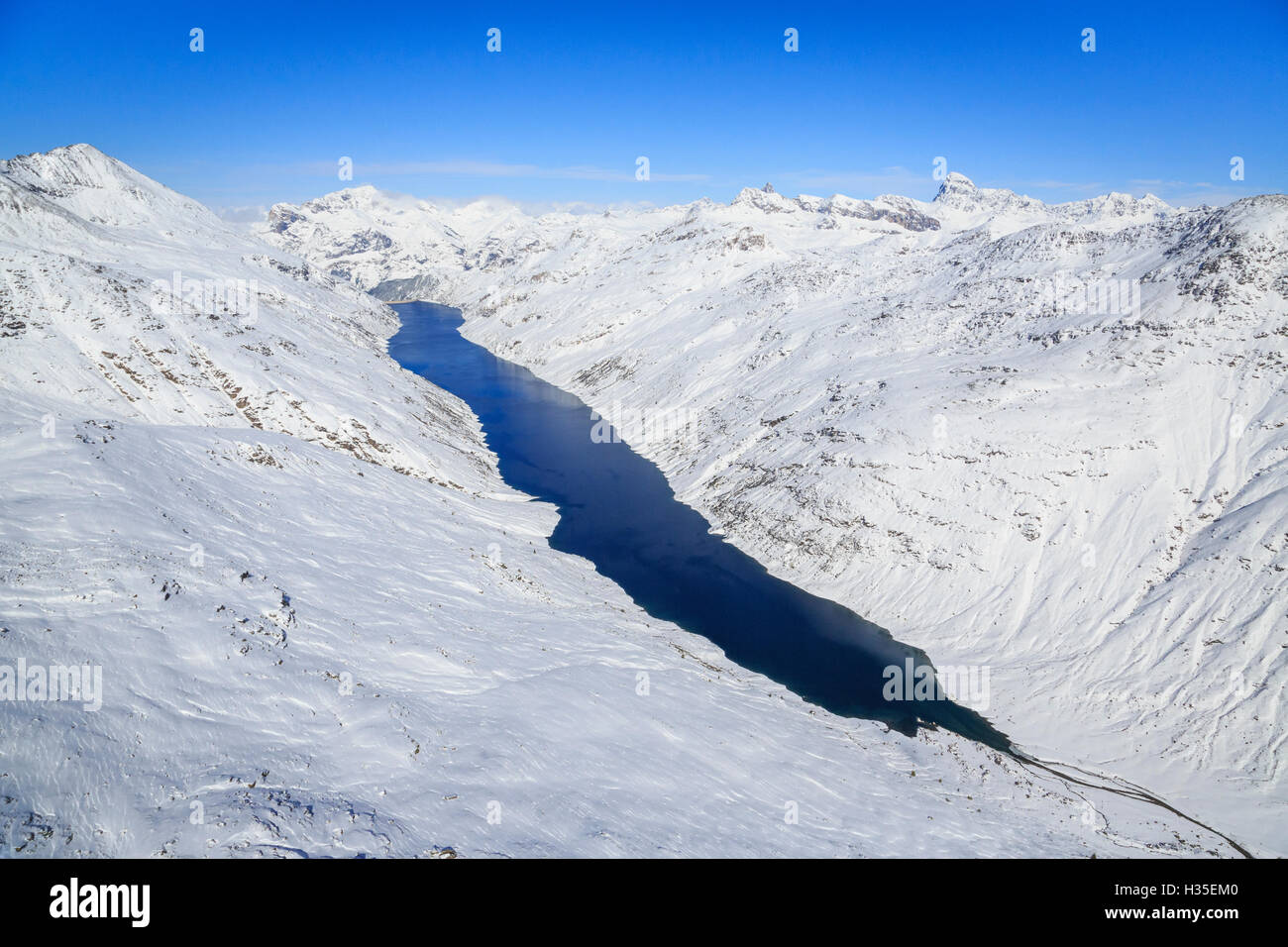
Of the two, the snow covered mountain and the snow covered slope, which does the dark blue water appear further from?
the snow covered slope

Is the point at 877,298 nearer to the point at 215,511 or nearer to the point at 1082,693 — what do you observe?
the point at 1082,693

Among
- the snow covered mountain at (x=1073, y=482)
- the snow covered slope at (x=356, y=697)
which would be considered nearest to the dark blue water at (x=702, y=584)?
the snow covered mountain at (x=1073, y=482)

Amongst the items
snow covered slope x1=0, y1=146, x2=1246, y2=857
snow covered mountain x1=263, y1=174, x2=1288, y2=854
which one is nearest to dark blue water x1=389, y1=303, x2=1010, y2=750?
snow covered mountain x1=263, y1=174, x2=1288, y2=854

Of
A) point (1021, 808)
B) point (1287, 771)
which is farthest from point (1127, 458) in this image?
point (1021, 808)

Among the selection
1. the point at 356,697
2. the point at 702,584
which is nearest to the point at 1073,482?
the point at 702,584

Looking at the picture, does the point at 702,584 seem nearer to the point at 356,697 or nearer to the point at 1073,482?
the point at 356,697

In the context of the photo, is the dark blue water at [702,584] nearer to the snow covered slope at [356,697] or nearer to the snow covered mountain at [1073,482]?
the snow covered mountain at [1073,482]
